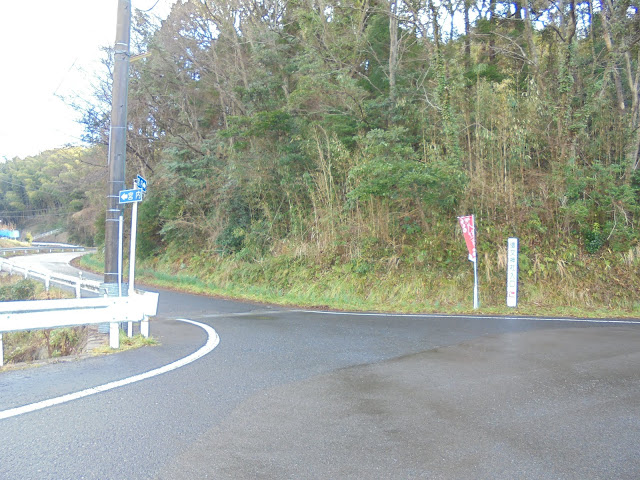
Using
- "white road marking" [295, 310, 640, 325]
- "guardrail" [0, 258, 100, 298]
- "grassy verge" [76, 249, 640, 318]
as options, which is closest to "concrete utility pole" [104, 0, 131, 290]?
"white road marking" [295, 310, 640, 325]

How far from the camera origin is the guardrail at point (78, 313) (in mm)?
6156

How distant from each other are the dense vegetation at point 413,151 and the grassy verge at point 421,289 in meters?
0.06

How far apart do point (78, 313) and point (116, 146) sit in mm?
3250

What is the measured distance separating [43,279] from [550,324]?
17400 mm

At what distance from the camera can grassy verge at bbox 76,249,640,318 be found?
41.5 feet

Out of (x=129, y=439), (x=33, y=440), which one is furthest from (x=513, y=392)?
(x=33, y=440)

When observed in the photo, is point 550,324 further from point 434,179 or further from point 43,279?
point 43,279

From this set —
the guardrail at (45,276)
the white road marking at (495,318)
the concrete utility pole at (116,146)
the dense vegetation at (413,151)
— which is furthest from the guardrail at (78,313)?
the dense vegetation at (413,151)

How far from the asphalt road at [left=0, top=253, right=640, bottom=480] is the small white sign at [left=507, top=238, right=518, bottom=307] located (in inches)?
177

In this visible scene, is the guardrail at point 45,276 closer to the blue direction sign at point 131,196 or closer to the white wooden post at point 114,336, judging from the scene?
the blue direction sign at point 131,196

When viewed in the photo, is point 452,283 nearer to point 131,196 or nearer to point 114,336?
point 131,196

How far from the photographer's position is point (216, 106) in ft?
81.9

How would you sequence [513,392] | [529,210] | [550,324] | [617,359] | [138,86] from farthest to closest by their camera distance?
[138,86] < [529,210] < [550,324] < [617,359] < [513,392]

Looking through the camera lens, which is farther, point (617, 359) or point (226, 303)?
point (226, 303)
